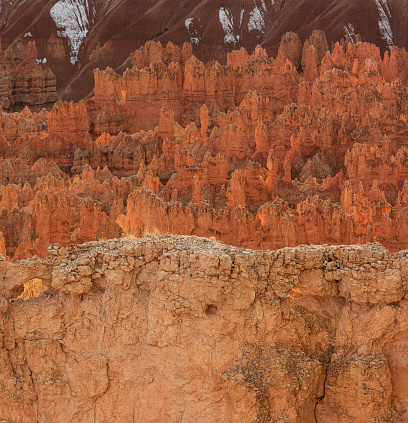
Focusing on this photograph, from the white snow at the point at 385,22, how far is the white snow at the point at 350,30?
1.94 metres

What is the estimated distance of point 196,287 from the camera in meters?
8.56

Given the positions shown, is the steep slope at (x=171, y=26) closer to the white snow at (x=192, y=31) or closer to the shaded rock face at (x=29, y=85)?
the white snow at (x=192, y=31)

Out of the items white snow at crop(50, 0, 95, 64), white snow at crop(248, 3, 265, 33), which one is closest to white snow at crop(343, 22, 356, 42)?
white snow at crop(248, 3, 265, 33)

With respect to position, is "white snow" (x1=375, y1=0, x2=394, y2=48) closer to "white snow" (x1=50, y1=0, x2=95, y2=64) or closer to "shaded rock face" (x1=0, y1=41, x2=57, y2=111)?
"shaded rock face" (x1=0, y1=41, x2=57, y2=111)

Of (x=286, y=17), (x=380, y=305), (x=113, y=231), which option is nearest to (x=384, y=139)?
(x=113, y=231)

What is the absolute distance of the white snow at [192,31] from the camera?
51.1 meters

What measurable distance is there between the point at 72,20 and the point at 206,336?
174ft

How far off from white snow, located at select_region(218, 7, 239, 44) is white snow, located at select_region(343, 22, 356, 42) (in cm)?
797

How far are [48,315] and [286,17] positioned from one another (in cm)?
4626

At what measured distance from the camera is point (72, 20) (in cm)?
5850

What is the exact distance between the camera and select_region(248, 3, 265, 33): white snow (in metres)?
53.9

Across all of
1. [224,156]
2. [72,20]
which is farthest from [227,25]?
[224,156]

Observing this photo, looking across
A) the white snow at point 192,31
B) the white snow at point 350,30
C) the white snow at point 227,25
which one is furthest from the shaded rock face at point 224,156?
the white snow at point 227,25

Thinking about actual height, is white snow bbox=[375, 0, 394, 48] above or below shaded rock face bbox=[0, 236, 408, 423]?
above
